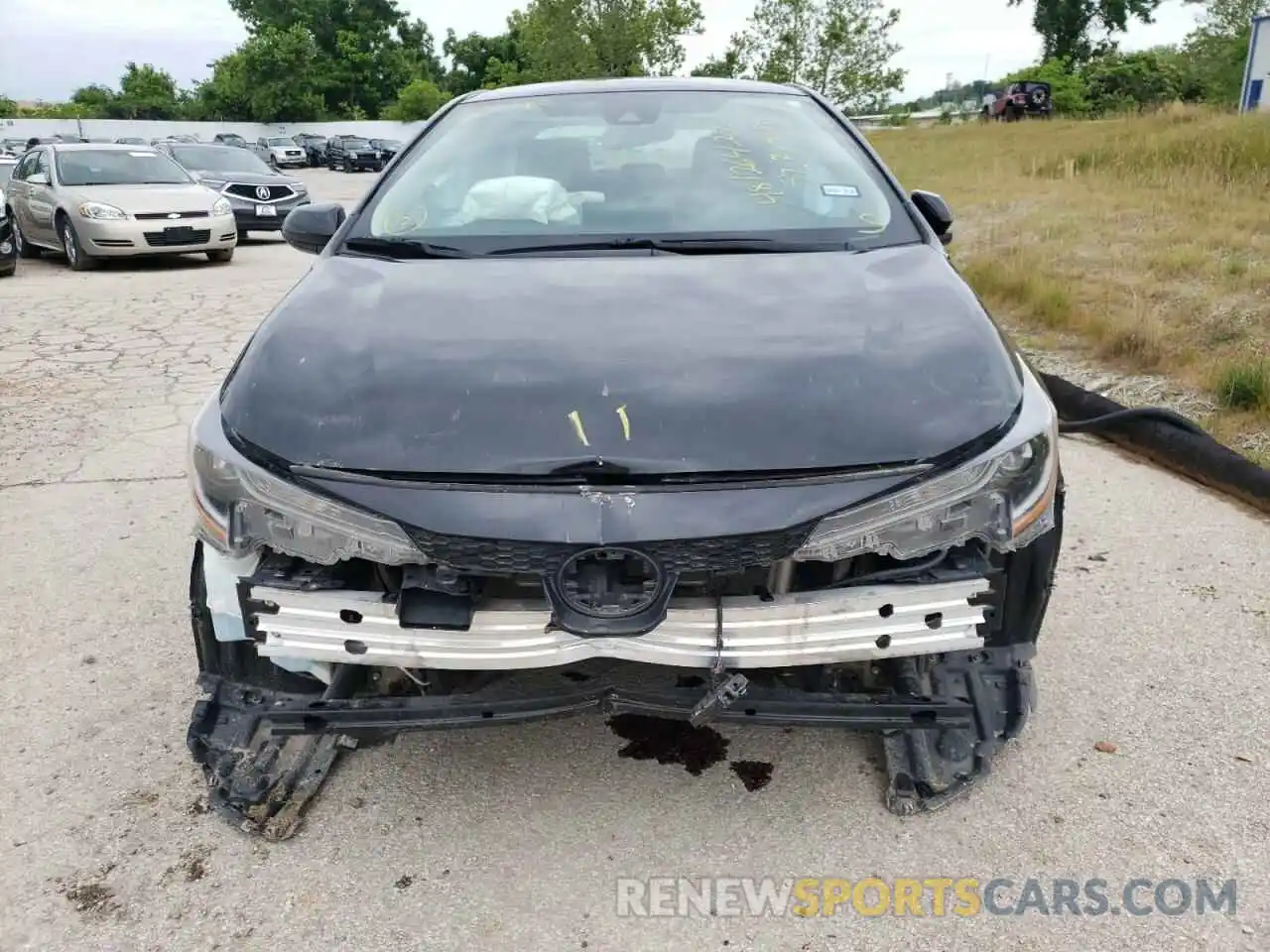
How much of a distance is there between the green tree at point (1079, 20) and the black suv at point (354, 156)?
37.5 metres

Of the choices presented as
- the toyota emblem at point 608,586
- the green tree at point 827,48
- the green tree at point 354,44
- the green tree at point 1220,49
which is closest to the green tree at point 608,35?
the green tree at point 827,48

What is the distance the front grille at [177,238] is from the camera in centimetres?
1072

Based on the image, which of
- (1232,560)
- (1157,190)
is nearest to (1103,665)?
(1232,560)

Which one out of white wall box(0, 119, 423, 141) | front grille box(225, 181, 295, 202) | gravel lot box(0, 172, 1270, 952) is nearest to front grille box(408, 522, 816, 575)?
gravel lot box(0, 172, 1270, 952)

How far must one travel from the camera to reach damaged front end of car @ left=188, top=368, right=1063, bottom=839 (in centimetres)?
176

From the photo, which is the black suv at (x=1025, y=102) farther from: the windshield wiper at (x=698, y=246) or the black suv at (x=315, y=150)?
the windshield wiper at (x=698, y=246)

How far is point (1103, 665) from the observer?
9.05 ft

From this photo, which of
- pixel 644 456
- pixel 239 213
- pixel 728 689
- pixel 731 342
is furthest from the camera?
pixel 239 213

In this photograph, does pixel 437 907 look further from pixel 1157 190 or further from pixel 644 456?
pixel 1157 190

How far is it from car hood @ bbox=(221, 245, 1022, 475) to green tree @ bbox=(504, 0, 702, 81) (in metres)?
37.3

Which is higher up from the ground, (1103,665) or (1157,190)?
(1157,190)

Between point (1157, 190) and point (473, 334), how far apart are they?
36.0 ft

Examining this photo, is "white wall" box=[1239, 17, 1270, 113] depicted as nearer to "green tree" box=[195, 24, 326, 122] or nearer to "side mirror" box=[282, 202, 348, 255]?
Result: "side mirror" box=[282, 202, 348, 255]

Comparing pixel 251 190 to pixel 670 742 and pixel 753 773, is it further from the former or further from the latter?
pixel 753 773
